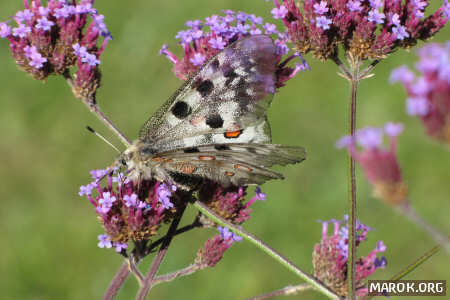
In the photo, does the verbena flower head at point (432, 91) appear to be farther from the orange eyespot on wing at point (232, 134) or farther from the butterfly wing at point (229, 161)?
the orange eyespot on wing at point (232, 134)

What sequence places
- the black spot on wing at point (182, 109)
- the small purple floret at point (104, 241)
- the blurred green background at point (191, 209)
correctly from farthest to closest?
the blurred green background at point (191, 209) → the black spot on wing at point (182, 109) → the small purple floret at point (104, 241)

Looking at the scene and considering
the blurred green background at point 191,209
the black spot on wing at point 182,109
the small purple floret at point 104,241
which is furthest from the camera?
the blurred green background at point 191,209

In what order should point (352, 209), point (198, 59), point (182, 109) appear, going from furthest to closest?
point (198, 59) → point (182, 109) → point (352, 209)

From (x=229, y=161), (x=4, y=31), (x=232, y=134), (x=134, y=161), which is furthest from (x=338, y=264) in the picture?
(x=4, y=31)

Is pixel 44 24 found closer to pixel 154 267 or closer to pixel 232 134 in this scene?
pixel 232 134

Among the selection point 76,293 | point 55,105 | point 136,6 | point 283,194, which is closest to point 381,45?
point 283,194

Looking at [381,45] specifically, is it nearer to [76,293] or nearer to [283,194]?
[283,194]

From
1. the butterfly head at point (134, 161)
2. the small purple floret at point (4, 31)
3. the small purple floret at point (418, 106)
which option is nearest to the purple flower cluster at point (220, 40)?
the butterfly head at point (134, 161)
